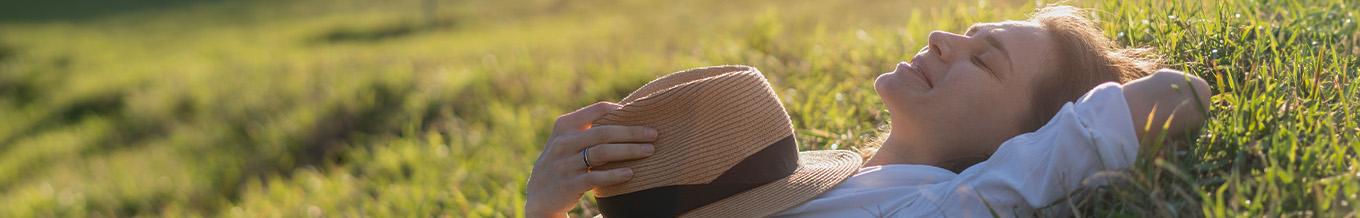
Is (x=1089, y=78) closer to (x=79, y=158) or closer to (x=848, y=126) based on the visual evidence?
(x=848, y=126)

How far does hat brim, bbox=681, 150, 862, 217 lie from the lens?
98.0 inches

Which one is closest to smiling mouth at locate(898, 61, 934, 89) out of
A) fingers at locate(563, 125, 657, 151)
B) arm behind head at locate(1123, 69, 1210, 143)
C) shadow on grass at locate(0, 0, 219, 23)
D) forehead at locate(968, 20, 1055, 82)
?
forehead at locate(968, 20, 1055, 82)

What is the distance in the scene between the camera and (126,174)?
9805 mm

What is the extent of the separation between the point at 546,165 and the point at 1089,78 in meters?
1.15

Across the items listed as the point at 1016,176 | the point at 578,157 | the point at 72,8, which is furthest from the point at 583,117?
the point at 72,8

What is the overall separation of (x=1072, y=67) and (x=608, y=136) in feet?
3.31

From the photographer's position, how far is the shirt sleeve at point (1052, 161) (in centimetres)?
236

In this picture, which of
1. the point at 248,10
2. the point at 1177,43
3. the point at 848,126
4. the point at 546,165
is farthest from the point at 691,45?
the point at 248,10

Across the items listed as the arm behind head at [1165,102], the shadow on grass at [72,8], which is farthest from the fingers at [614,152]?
the shadow on grass at [72,8]

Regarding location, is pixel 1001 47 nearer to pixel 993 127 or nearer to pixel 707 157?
pixel 993 127

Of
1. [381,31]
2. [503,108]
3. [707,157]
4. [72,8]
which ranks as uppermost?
[72,8]

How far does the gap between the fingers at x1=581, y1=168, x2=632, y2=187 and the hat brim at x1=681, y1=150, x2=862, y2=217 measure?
16cm

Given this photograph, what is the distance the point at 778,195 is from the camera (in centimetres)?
251

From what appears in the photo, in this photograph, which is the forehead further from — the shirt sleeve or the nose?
the shirt sleeve
